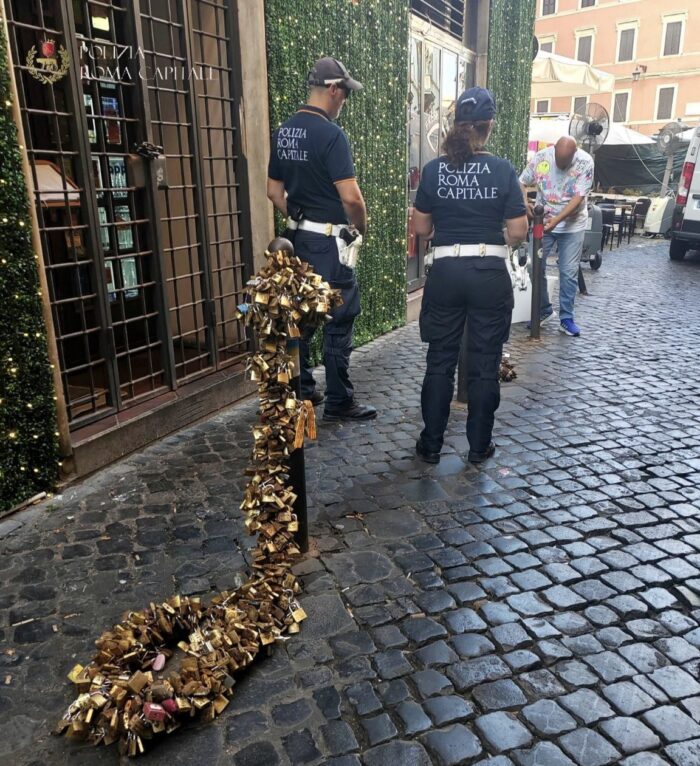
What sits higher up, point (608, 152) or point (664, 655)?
point (608, 152)

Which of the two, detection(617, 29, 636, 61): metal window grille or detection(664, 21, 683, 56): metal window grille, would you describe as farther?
detection(617, 29, 636, 61): metal window grille

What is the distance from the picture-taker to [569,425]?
5.13 meters

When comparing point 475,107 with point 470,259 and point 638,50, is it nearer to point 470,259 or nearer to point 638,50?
point 470,259

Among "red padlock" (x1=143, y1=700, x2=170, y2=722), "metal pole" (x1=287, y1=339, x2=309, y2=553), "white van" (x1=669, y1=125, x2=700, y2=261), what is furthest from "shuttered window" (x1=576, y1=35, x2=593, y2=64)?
"red padlock" (x1=143, y1=700, x2=170, y2=722)

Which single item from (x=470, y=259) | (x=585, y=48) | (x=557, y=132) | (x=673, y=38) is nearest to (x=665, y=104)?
(x=673, y=38)

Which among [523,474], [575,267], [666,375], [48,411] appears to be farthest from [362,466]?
[575,267]

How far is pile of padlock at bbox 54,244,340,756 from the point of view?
2.32 meters

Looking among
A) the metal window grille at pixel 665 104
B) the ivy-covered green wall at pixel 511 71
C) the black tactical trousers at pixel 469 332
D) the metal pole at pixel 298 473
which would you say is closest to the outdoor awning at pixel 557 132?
the ivy-covered green wall at pixel 511 71

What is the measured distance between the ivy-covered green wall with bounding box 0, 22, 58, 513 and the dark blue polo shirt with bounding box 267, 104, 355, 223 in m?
1.70

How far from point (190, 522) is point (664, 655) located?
225 cm

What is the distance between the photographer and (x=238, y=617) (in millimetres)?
2699

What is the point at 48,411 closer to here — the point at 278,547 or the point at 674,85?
the point at 278,547

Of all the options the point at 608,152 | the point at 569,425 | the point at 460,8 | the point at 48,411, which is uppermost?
the point at 460,8

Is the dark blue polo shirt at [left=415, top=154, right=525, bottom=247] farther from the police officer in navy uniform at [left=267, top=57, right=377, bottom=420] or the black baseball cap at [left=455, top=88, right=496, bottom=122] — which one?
the police officer in navy uniform at [left=267, top=57, right=377, bottom=420]
